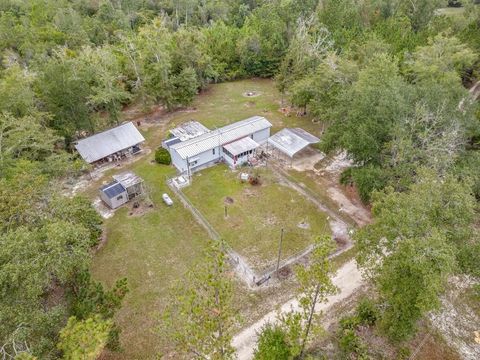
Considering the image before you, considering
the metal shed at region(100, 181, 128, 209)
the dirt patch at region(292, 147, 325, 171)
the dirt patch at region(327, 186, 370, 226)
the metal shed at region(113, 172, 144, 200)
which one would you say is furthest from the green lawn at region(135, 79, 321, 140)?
the metal shed at region(100, 181, 128, 209)

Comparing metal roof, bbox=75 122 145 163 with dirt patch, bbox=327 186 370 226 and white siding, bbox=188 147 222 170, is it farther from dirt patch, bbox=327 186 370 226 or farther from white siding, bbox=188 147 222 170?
dirt patch, bbox=327 186 370 226

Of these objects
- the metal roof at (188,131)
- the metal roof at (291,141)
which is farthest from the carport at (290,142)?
the metal roof at (188,131)

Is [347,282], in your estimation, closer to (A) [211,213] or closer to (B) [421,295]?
(B) [421,295]

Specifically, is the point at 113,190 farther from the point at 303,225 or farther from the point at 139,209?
the point at 303,225

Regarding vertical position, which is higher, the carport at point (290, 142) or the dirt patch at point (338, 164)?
the carport at point (290, 142)

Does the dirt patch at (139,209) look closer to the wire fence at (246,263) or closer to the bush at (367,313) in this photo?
the wire fence at (246,263)

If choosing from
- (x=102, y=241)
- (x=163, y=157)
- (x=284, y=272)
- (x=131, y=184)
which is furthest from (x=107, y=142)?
(x=284, y=272)
